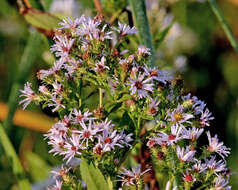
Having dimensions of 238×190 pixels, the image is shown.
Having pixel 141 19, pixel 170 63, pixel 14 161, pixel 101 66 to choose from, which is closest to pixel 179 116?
pixel 101 66

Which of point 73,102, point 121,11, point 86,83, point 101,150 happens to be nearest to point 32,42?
point 121,11

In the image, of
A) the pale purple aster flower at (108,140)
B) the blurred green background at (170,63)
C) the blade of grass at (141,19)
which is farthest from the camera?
the blurred green background at (170,63)

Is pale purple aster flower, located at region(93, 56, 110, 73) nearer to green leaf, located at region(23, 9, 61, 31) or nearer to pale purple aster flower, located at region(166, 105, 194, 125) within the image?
pale purple aster flower, located at region(166, 105, 194, 125)

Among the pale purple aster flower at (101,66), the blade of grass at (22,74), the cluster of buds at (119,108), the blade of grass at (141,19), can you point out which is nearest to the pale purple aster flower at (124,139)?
the cluster of buds at (119,108)

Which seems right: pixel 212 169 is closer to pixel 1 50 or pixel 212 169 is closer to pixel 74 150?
pixel 74 150

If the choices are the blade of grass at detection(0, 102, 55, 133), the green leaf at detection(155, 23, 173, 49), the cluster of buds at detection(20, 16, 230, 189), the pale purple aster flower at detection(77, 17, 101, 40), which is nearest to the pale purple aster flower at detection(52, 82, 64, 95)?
the cluster of buds at detection(20, 16, 230, 189)

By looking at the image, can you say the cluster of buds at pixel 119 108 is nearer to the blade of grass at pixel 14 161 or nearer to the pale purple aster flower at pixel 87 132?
the pale purple aster flower at pixel 87 132
